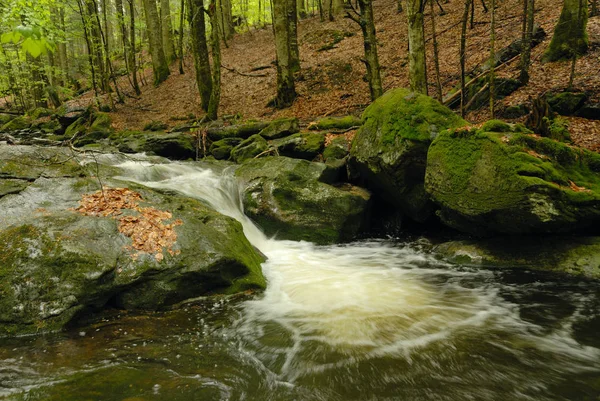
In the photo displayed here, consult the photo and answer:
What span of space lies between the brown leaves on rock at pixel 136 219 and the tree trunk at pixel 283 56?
10214 mm

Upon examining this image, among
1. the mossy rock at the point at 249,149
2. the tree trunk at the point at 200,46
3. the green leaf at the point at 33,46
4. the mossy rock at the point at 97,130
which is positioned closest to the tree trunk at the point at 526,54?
the mossy rock at the point at 249,149

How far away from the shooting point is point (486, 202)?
18.8 ft

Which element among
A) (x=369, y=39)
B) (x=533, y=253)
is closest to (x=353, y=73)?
(x=369, y=39)

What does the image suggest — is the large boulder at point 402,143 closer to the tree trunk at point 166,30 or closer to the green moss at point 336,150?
the green moss at point 336,150

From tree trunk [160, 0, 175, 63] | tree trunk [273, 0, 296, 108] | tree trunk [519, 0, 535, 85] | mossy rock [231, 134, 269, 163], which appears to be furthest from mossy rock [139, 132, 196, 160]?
tree trunk [160, 0, 175, 63]

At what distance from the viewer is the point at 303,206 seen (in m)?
7.87

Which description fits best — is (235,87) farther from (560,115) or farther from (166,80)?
(560,115)

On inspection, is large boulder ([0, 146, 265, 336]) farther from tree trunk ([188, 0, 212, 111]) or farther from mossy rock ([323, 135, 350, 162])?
tree trunk ([188, 0, 212, 111])

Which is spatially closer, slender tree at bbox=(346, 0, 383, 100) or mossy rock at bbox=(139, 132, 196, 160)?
slender tree at bbox=(346, 0, 383, 100)

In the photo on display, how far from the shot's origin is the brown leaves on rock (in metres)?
4.79

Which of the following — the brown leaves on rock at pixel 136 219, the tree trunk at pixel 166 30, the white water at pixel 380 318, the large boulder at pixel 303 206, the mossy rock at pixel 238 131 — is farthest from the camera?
the tree trunk at pixel 166 30

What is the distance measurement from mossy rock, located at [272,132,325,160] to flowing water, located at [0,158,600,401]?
15.3 feet

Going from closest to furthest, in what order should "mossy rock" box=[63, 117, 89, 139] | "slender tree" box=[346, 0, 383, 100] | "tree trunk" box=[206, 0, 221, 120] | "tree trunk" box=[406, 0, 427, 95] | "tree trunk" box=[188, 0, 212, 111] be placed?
"tree trunk" box=[406, 0, 427, 95]
"slender tree" box=[346, 0, 383, 100]
"tree trunk" box=[206, 0, 221, 120]
"tree trunk" box=[188, 0, 212, 111]
"mossy rock" box=[63, 117, 89, 139]

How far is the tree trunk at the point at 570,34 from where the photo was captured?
10227 mm
